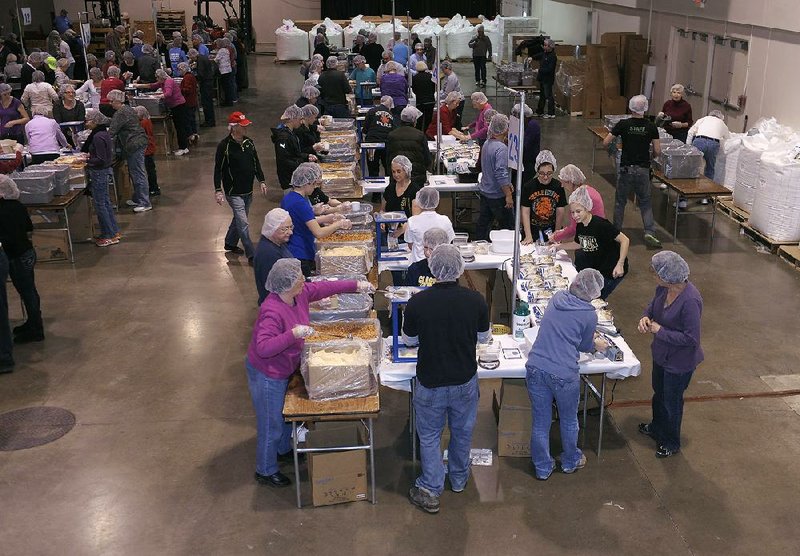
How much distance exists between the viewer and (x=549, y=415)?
547cm

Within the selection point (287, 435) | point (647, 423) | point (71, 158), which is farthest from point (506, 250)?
point (71, 158)

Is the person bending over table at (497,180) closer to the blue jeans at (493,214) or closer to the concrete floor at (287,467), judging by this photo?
the blue jeans at (493,214)

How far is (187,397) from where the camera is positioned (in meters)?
6.96

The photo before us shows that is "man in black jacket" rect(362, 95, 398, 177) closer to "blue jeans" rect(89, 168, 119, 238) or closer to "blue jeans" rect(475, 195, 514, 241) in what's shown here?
"blue jeans" rect(475, 195, 514, 241)

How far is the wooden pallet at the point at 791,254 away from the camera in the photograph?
9.50 metres

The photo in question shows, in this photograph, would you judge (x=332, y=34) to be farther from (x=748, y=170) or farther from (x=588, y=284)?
(x=588, y=284)

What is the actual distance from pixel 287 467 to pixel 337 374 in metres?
1.17

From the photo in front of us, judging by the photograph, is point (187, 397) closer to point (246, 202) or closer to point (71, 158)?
point (246, 202)

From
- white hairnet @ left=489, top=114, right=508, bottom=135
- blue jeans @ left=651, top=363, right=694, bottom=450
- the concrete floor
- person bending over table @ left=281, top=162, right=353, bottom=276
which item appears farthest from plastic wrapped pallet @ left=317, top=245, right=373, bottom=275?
white hairnet @ left=489, top=114, right=508, bottom=135

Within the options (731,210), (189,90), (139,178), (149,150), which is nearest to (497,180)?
(731,210)

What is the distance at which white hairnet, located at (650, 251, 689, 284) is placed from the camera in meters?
5.30

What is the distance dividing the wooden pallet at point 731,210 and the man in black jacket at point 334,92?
634cm

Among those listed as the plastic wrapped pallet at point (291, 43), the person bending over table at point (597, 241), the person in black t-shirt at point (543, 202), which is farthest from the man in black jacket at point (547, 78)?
the person bending over table at point (597, 241)

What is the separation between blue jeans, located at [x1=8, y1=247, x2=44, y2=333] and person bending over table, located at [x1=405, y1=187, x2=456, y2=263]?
3.61 meters
